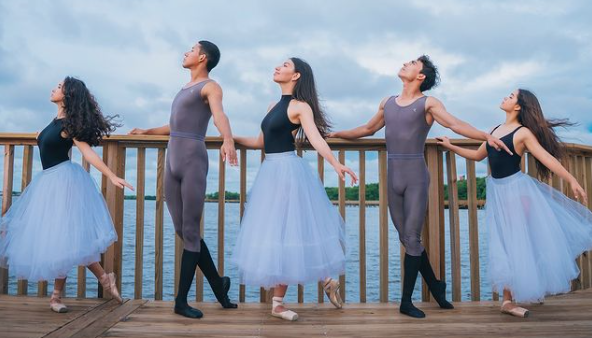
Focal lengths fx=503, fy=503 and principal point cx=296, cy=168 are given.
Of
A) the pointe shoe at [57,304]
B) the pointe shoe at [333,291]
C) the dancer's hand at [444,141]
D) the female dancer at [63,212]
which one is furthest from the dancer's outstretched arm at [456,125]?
the pointe shoe at [57,304]

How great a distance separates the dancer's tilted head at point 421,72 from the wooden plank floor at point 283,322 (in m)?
1.25

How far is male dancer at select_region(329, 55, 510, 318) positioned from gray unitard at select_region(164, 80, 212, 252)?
997 millimetres

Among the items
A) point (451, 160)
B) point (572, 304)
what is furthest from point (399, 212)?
point (572, 304)

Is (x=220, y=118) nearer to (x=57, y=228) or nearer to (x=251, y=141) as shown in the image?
(x=251, y=141)

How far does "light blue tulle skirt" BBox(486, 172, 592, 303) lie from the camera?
2.59m

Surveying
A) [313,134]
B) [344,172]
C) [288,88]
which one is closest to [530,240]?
[344,172]

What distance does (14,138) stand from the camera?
3189 mm

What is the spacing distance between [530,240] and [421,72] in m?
1.06

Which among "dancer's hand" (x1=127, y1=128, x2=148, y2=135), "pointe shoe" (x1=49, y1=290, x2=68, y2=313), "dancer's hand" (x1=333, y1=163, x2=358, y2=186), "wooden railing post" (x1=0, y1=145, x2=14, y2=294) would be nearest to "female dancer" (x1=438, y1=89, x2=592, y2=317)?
"dancer's hand" (x1=333, y1=163, x2=358, y2=186)

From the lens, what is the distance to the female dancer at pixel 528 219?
8.54 feet

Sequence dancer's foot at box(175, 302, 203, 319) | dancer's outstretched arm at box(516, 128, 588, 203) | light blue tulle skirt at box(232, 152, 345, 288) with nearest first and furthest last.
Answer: light blue tulle skirt at box(232, 152, 345, 288), dancer's foot at box(175, 302, 203, 319), dancer's outstretched arm at box(516, 128, 588, 203)

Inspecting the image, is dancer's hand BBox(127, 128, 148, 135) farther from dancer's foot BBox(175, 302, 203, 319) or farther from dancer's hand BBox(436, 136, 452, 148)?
dancer's hand BBox(436, 136, 452, 148)

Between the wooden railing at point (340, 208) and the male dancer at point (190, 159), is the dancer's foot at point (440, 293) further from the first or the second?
the male dancer at point (190, 159)

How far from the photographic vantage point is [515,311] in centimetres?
265
